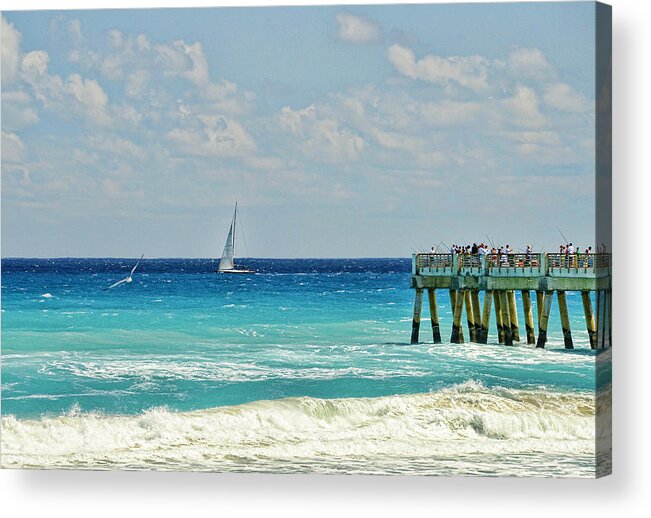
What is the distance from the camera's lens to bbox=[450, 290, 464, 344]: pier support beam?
2556 centimetres

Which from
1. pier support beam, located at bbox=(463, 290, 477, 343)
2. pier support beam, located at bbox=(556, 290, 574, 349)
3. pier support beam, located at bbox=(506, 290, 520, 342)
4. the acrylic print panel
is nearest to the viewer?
the acrylic print panel

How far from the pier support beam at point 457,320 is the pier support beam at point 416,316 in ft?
1.70

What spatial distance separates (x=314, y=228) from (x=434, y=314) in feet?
7.32

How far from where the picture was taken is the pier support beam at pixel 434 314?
25.5m

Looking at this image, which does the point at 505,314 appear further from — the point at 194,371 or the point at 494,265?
the point at 194,371

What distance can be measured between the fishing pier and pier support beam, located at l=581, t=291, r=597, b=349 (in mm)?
20

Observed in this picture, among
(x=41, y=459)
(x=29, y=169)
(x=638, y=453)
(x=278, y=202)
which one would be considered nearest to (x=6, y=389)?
(x=41, y=459)

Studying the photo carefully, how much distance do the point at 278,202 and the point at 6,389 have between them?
4.71m

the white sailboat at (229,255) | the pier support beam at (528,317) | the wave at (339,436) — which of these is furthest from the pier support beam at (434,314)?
the white sailboat at (229,255)

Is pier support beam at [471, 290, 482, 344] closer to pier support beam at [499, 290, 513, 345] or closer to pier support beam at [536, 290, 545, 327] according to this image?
pier support beam at [499, 290, 513, 345]

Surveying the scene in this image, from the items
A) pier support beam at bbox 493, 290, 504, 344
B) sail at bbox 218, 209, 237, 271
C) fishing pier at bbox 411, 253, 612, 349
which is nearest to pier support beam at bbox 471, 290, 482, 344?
fishing pier at bbox 411, 253, 612, 349

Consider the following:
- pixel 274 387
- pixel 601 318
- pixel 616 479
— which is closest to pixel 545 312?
pixel 601 318

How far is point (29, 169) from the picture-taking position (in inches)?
985

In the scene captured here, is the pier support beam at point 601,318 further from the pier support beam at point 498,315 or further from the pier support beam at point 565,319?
the pier support beam at point 498,315
